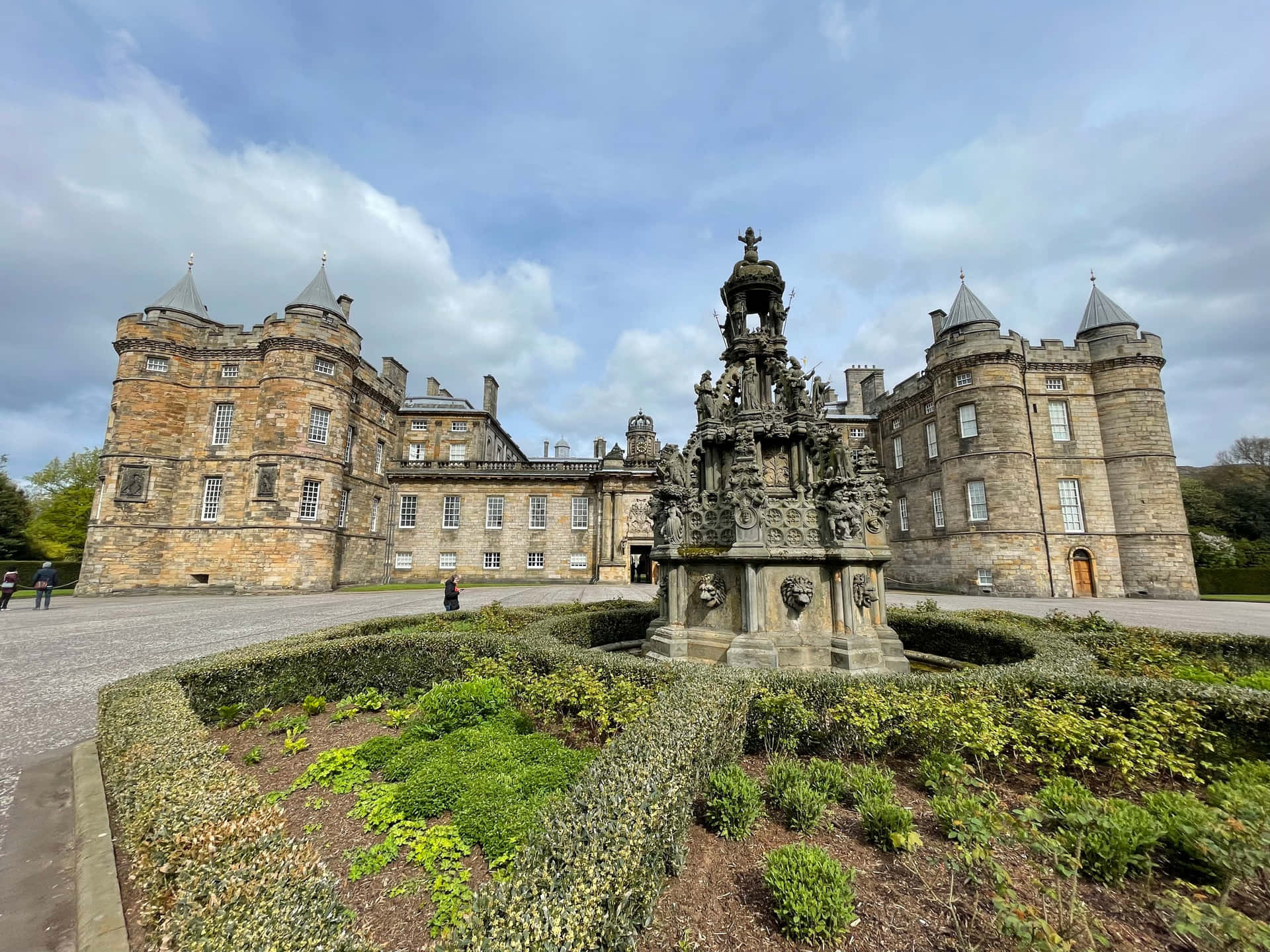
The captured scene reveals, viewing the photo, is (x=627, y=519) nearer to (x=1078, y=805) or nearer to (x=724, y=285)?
(x=724, y=285)

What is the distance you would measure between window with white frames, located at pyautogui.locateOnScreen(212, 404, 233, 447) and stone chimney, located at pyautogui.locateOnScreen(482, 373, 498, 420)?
16.0m

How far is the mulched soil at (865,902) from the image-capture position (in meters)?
2.87

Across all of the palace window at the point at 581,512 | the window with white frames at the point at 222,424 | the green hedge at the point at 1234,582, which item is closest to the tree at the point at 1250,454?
the green hedge at the point at 1234,582

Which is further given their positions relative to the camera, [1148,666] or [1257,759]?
[1148,666]

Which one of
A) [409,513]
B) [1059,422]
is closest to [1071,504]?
[1059,422]

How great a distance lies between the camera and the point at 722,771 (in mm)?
4625

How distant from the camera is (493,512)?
115ft

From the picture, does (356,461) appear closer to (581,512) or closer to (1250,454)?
(581,512)

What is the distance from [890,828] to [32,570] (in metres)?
48.8

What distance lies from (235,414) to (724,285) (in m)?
31.3

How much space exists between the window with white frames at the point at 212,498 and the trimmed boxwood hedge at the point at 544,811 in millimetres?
25838

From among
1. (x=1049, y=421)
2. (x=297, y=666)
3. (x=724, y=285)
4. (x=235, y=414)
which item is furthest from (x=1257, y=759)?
(x=235, y=414)

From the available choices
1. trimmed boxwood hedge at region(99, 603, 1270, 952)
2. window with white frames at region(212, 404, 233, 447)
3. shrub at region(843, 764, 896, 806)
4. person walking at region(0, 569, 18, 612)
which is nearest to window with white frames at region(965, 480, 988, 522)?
trimmed boxwood hedge at region(99, 603, 1270, 952)

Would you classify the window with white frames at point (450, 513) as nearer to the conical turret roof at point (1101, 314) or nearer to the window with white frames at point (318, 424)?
the window with white frames at point (318, 424)
